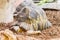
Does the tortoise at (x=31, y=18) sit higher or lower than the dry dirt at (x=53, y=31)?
higher

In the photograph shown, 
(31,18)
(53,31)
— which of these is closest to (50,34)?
(53,31)

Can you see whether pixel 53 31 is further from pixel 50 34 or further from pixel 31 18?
pixel 31 18

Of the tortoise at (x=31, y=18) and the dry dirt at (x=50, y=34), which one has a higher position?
the tortoise at (x=31, y=18)

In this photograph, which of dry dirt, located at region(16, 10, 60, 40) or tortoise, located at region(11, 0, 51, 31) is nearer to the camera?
dry dirt, located at region(16, 10, 60, 40)

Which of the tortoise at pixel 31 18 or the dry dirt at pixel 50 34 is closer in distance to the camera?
the dry dirt at pixel 50 34

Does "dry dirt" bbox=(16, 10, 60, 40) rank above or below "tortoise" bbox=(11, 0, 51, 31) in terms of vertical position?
below

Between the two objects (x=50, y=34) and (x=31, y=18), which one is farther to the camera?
(x=31, y=18)

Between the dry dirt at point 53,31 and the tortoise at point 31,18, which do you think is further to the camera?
the tortoise at point 31,18

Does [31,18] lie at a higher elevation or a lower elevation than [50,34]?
higher

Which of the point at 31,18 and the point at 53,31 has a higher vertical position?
the point at 31,18

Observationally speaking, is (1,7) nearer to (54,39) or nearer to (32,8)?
(32,8)

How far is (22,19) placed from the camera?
5.56 feet

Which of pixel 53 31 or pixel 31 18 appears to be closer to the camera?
pixel 53 31

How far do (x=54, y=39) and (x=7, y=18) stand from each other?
485mm
